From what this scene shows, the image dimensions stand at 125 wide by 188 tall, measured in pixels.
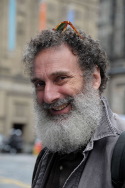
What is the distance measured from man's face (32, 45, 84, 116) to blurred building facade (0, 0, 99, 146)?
33.3m

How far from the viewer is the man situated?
6.39 feet

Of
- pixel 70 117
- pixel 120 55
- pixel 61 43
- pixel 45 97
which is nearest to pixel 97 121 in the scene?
pixel 70 117

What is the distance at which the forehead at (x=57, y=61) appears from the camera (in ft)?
6.38

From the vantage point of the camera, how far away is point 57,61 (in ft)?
6.36

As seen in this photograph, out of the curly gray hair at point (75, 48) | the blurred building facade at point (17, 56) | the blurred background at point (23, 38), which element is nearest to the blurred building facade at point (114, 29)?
the blurred background at point (23, 38)

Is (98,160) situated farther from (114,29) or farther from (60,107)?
(114,29)

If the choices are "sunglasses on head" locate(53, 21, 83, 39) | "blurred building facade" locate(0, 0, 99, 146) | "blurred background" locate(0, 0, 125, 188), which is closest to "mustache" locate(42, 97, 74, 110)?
"sunglasses on head" locate(53, 21, 83, 39)

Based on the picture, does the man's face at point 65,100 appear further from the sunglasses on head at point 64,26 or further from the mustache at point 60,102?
the sunglasses on head at point 64,26

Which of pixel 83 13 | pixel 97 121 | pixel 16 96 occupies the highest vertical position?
pixel 83 13

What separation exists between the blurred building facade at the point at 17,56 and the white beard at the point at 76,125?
3322cm

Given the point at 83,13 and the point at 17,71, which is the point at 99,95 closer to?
the point at 17,71

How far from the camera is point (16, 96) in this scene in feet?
121

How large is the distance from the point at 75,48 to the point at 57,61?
122mm

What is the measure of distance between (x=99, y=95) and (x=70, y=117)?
0.22 meters
